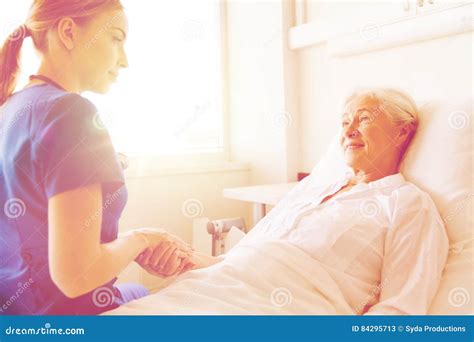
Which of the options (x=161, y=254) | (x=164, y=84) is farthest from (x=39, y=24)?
(x=164, y=84)

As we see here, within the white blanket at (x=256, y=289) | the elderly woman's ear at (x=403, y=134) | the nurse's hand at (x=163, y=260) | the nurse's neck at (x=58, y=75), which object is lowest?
the white blanket at (x=256, y=289)

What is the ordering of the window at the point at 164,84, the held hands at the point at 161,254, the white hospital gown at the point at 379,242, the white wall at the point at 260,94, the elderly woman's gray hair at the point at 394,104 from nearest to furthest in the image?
the held hands at the point at 161,254 → the white hospital gown at the point at 379,242 → the elderly woman's gray hair at the point at 394,104 → the window at the point at 164,84 → the white wall at the point at 260,94

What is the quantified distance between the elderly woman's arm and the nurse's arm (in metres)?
0.49

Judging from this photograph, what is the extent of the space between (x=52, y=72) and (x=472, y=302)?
79 cm

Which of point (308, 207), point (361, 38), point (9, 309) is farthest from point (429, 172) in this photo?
point (9, 309)

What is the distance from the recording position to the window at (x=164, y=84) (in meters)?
1.47

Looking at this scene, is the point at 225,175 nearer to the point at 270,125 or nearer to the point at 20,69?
the point at 270,125

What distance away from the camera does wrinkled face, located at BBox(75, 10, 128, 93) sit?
2.02 ft

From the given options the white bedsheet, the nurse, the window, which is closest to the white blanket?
the white bedsheet

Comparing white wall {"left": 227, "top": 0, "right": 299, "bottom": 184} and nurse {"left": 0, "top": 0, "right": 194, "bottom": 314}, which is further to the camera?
white wall {"left": 227, "top": 0, "right": 299, "bottom": 184}

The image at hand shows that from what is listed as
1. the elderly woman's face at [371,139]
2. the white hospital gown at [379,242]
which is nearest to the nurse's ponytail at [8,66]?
the white hospital gown at [379,242]

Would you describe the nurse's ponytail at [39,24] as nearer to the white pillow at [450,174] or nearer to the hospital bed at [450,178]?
the hospital bed at [450,178]

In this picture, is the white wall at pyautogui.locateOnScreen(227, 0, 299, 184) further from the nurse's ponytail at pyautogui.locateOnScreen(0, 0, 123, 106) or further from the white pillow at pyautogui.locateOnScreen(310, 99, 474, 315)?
the nurse's ponytail at pyautogui.locateOnScreen(0, 0, 123, 106)

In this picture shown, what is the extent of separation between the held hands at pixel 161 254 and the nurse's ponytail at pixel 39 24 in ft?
0.95
